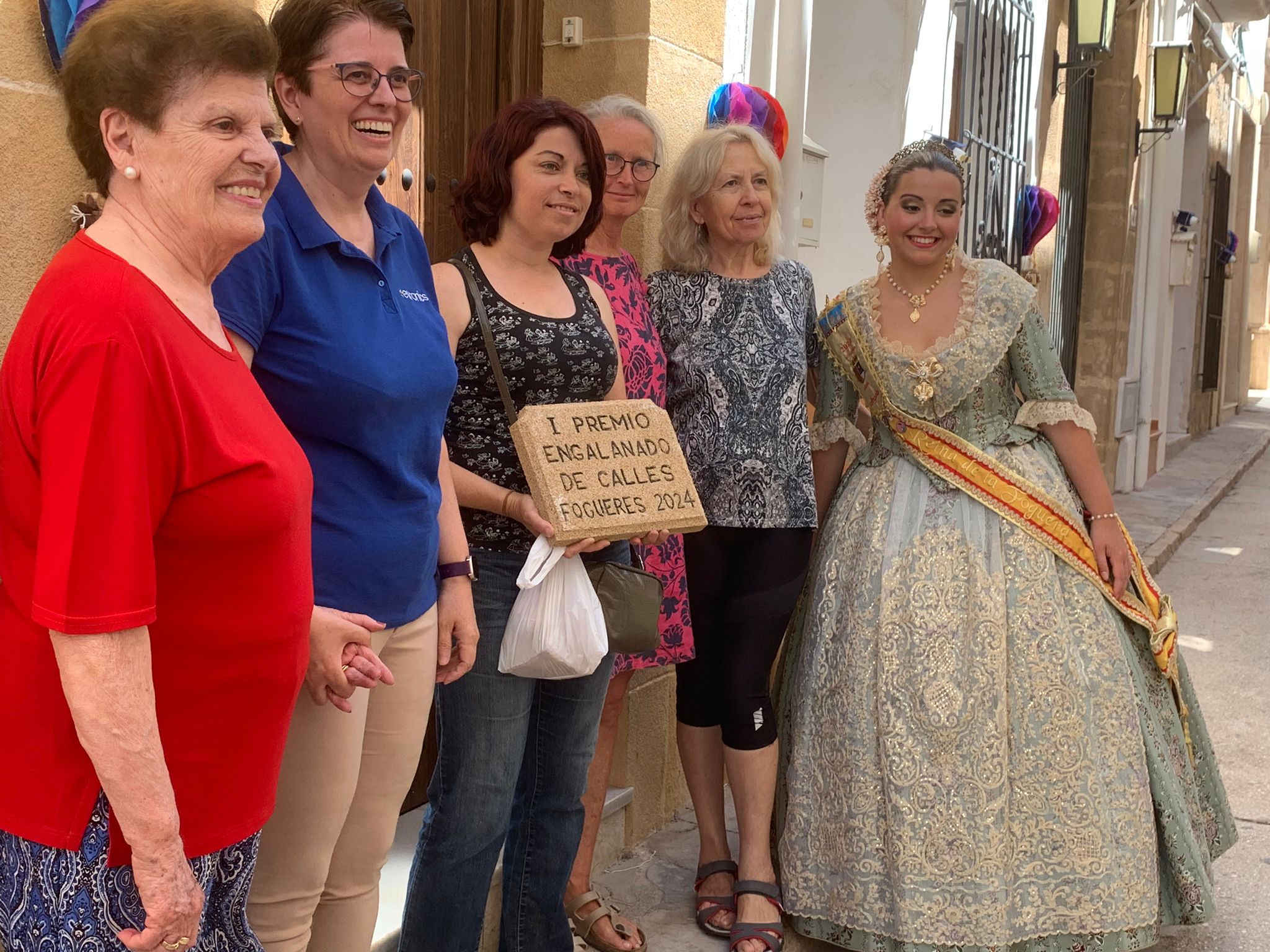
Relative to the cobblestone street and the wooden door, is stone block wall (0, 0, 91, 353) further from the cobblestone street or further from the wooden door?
the cobblestone street

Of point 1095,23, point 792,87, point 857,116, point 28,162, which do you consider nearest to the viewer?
point 28,162

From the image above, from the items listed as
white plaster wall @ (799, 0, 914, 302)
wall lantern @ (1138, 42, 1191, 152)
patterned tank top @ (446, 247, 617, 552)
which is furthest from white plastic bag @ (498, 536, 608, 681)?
wall lantern @ (1138, 42, 1191, 152)

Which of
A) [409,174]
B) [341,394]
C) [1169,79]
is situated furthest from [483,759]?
[1169,79]

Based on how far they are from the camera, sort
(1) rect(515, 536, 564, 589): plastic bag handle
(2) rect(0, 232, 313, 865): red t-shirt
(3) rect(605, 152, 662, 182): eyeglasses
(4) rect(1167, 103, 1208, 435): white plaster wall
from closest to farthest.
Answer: (2) rect(0, 232, 313, 865): red t-shirt < (1) rect(515, 536, 564, 589): plastic bag handle < (3) rect(605, 152, 662, 182): eyeglasses < (4) rect(1167, 103, 1208, 435): white plaster wall

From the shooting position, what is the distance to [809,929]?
3.23 m

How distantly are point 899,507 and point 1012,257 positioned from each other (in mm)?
4787

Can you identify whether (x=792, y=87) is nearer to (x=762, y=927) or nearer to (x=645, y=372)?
(x=645, y=372)

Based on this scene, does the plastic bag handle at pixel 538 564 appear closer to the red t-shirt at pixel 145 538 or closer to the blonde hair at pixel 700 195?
the red t-shirt at pixel 145 538

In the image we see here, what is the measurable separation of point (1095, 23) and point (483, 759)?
748 centimetres

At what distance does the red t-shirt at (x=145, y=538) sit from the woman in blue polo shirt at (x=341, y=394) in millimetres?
234

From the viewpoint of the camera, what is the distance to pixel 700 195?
124 inches

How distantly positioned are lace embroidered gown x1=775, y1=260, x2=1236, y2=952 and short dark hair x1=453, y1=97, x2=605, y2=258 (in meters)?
1.11

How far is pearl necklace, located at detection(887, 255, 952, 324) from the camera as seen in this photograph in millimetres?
3350

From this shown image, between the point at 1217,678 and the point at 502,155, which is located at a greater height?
the point at 502,155
